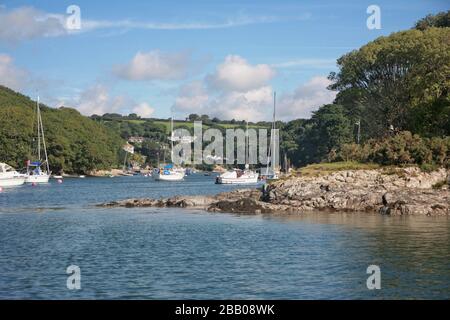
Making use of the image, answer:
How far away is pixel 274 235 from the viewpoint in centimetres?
4028

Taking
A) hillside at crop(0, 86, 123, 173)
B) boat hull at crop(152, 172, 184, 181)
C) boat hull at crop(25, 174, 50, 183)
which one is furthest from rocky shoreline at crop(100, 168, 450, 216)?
hillside at crop(0, 86, 123, 173)

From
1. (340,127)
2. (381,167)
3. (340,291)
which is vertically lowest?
(340,291)

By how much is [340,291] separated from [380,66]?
51.6m

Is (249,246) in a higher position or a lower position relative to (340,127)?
lower

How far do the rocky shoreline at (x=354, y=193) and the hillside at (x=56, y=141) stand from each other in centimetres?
10584

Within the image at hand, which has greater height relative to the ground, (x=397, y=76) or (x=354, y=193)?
(x=397, y=76)

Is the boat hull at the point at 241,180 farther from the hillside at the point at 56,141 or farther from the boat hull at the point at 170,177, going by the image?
Result: the hillside at the point at 56,141

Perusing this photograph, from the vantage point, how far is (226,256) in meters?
32.9

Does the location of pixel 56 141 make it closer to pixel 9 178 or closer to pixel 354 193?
pixel 9 178

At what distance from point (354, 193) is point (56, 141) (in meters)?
120

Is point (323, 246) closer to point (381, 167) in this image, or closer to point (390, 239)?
point (390, 239)

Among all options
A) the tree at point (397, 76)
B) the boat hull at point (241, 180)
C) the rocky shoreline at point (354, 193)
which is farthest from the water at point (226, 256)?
the boat hull at point (241, 180)

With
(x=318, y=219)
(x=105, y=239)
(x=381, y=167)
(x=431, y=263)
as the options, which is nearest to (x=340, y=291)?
(x=431, y=263)

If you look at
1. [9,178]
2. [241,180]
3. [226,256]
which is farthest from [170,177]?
[226,256]
